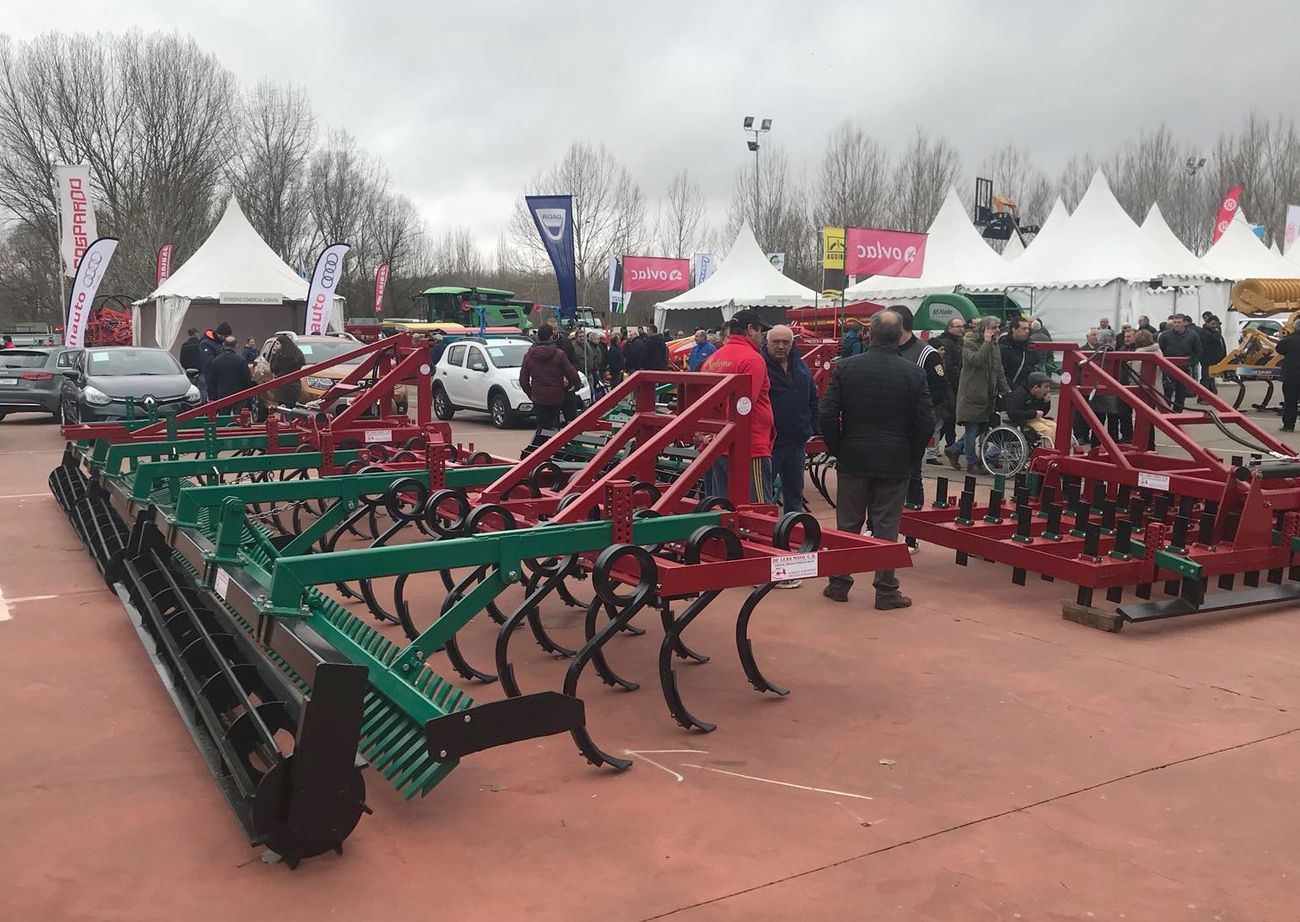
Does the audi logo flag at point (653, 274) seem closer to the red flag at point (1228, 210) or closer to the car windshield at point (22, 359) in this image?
the car windshield at point (22, 359)

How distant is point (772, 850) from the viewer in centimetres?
345

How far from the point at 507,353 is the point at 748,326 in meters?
11.8

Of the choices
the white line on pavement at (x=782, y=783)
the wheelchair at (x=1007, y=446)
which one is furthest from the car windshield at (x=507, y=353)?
the white line on pavement at (x=782, y=783)

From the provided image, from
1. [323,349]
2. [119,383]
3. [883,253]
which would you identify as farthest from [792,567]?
[883,253]

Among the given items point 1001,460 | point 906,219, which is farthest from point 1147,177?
point 1001,460

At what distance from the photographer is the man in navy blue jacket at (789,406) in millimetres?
7547

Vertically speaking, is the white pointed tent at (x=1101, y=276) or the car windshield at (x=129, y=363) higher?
the white pointed tent at (x=1101, y=276)

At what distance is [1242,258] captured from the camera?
28.6 metres

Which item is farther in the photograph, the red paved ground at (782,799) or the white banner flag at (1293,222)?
the white banner flag at (1293,222)

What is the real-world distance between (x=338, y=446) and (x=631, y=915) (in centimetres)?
639

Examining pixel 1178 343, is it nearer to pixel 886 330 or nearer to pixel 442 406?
pixel 886 330

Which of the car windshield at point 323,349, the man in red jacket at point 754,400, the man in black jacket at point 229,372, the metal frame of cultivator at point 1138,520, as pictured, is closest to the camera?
the metal frame of cultivator at point 1138,520

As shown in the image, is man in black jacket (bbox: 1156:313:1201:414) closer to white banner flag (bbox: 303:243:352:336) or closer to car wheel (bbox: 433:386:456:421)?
car wheel (bbox: 433:386:456:421)

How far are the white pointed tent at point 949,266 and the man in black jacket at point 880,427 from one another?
22.0m
